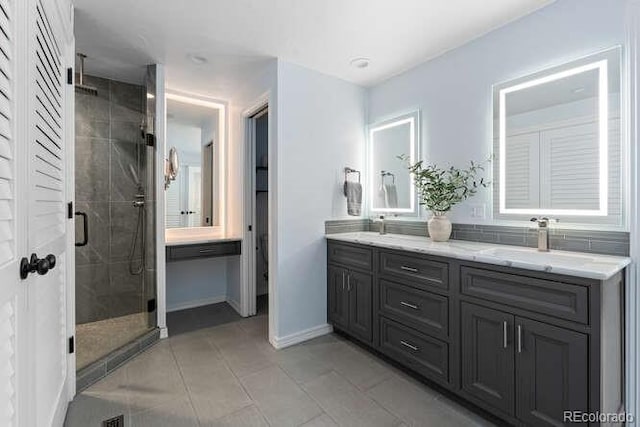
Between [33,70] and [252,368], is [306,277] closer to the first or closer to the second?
[252,368]

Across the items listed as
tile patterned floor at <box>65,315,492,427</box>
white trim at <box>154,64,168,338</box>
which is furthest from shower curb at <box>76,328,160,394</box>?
white trim at <box>154,64,168,338</box>

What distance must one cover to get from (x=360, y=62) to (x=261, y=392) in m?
2.63

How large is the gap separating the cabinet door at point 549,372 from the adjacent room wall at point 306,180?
1.63 meters

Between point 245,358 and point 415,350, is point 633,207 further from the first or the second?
point 245,358

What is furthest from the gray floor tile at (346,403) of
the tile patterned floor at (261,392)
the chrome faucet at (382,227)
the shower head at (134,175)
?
the shower head at (134,175)

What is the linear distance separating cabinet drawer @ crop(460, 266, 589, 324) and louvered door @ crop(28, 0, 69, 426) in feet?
6.52

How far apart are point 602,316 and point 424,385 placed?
114cm

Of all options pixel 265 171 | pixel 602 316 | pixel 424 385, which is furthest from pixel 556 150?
pixel 265 171

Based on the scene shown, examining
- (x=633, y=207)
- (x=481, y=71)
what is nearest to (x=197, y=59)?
(x=481, y=71)

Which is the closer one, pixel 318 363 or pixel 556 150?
pixel 556 150

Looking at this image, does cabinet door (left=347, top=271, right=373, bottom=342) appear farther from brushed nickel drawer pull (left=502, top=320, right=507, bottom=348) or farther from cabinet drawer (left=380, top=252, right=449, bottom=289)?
brushed nickel drawer pull (left=502, top=320, right=507, bottom=348)

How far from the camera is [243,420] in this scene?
65.7 inches

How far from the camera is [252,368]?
2.21m

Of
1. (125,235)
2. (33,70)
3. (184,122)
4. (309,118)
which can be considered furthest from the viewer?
(184,122)
